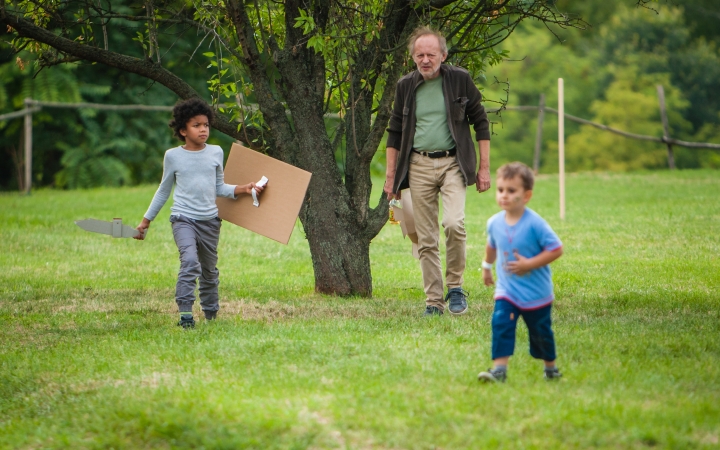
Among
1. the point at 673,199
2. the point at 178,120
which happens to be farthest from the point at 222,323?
the point at 673,199

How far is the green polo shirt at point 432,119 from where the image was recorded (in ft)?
21.2

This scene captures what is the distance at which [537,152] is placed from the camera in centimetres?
→ 1988

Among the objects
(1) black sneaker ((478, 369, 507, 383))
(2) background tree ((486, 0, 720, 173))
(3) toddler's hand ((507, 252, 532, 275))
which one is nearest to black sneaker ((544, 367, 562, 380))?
(1) black sneaker ((478, 369, 507, 383))

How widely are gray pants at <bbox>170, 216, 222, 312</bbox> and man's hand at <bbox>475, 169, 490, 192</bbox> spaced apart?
6.23 feet

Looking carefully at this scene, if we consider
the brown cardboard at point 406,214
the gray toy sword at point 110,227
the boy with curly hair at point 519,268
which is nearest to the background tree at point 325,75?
the brown cardboard at point 406,214

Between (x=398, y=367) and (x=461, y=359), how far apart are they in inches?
15.3

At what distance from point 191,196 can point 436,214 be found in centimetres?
176

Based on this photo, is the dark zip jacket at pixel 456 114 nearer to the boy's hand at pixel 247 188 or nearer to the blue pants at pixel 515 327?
the boy's hand at pixel 247 188

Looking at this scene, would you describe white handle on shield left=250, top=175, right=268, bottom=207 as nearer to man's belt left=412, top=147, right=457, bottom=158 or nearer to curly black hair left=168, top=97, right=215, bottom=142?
curly black hair left=168, top=97, right=215, bottom=142

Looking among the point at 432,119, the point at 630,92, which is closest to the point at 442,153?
the point at 432,119

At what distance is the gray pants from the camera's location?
20.8 ft

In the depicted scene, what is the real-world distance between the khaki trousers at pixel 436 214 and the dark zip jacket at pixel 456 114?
8 centimetres

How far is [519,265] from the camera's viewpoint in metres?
4.43

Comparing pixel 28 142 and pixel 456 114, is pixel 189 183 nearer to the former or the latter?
pixel 456 114
